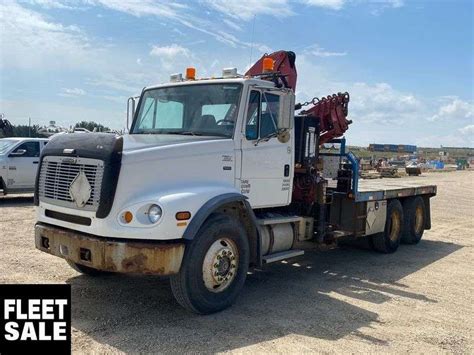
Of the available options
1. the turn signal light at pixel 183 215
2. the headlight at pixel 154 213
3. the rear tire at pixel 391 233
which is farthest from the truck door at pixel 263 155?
the rear tire at pixel 391 233

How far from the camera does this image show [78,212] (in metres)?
5.23

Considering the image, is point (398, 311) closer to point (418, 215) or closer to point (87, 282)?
point (87, 282)

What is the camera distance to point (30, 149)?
1494 centimetres

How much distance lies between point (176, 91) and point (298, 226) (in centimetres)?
266

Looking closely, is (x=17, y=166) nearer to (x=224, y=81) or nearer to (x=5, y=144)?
(x=5, y=144)

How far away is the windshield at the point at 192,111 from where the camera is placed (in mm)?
6152

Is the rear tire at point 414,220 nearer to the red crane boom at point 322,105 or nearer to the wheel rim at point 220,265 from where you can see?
the red crane boom at point 322,105

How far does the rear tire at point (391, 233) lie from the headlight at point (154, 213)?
5956 millimetres

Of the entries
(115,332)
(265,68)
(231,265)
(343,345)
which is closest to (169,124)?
(265,68)

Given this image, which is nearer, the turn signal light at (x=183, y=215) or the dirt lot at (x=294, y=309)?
the dirt lot at (x=294, y=309)

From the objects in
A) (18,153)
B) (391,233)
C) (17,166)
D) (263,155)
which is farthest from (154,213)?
(18,153)

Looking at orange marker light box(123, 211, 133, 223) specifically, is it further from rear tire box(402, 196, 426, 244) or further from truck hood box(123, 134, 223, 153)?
rear tire box(402, 196, 426, 244)

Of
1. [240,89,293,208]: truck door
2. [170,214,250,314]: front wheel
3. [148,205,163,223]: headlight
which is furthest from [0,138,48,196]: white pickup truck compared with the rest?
[148,205,163,223]: headlight

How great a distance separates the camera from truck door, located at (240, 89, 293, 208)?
6.24 meters
